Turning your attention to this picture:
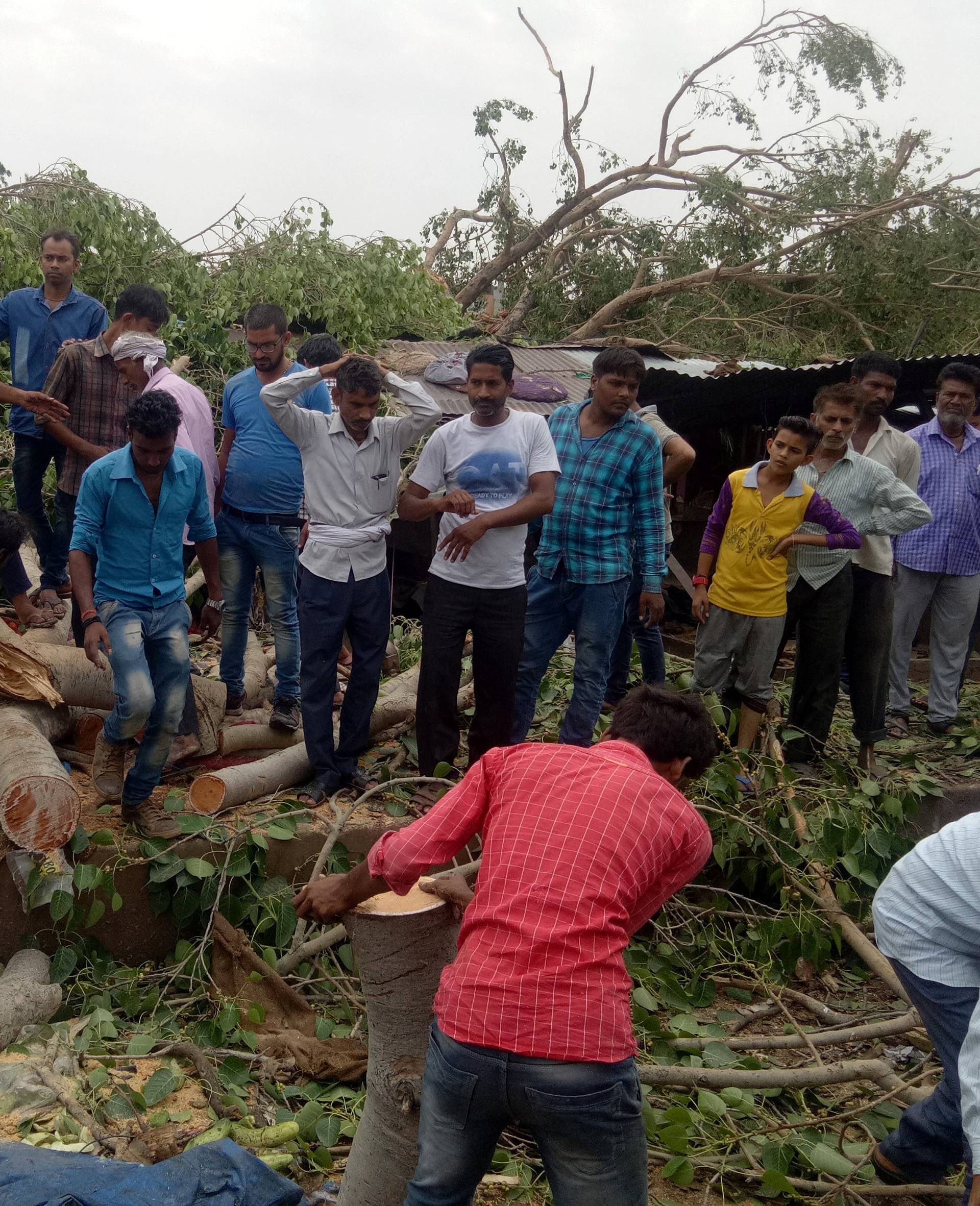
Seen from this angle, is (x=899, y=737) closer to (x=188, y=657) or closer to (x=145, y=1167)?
(x=188, y=657)

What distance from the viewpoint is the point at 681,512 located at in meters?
9.80

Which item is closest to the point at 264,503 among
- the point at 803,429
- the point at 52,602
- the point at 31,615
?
the point at 31,615

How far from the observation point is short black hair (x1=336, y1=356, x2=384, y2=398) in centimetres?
411

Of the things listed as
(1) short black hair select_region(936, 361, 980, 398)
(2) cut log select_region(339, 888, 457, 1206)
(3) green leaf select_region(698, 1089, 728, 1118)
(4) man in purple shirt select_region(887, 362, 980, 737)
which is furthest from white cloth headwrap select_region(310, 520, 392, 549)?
(1) short black hair select_region(936, 361, 980, 398)

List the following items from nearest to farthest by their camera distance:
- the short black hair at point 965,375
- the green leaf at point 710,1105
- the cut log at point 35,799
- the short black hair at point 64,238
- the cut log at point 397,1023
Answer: the cut log at point 397,1023, the green leaf at point 710,1105, the cut log at point 35,799, the short black hair at point 64,238, the short black hair at point 965,375

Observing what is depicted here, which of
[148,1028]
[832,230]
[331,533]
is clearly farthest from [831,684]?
[832,230]

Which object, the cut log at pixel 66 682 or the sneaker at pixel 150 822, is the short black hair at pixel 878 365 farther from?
the sneaker at pixel 150 822

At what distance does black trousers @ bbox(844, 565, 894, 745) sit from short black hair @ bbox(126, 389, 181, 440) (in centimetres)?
321

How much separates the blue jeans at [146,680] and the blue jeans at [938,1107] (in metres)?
2.60

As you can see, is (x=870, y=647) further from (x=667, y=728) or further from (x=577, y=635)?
(x=667, y=728)

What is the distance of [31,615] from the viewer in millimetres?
5129

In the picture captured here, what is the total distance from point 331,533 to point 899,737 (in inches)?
142

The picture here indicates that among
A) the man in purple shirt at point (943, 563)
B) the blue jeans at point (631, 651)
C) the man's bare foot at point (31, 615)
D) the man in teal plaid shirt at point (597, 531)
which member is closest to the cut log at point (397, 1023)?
the man in teal plaid shirt at point (597, 531)

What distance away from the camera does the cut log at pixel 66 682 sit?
4062mm
